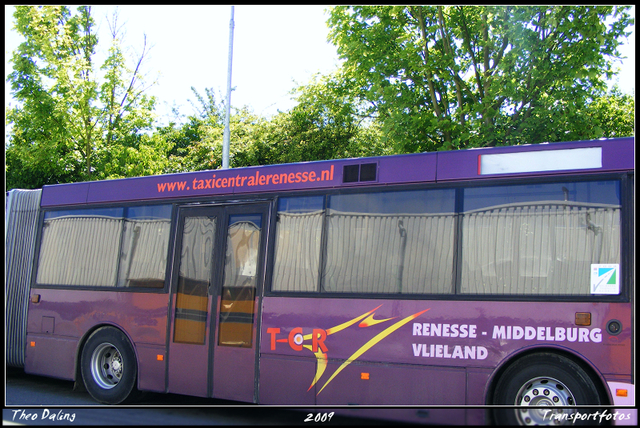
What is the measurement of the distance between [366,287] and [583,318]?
2.36 meters

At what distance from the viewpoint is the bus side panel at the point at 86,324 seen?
832 centimetres

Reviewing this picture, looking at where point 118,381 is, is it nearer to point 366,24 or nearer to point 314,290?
point 314,290

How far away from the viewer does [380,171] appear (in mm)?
7102

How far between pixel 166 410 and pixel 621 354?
19.4 feet

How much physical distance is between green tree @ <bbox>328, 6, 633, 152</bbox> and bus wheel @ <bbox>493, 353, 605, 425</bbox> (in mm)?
8939

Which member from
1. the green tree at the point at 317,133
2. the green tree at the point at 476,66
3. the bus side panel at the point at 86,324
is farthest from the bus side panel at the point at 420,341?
Result: the green tree at the point at 317,133

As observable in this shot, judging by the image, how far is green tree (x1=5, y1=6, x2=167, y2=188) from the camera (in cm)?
1606

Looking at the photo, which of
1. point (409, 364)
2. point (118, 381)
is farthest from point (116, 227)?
point (409, 364)

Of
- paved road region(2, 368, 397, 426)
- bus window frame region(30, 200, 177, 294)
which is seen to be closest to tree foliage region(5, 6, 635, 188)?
bus window frame region(30, 200, 177, 294)

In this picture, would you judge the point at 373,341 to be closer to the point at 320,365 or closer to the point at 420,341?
the point at 420,341

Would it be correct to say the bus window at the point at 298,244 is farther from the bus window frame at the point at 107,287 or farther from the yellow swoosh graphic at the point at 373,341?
the bus window frame at the point at 107,287

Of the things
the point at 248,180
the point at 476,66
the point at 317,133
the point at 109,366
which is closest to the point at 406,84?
the point at 476,66

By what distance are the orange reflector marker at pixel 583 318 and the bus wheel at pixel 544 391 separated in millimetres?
390

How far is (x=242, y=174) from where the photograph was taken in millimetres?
8102
